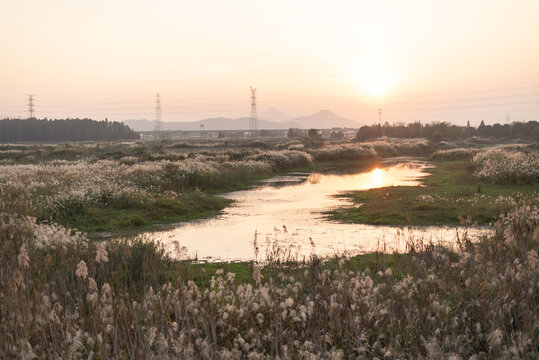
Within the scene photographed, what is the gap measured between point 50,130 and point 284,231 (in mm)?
169464

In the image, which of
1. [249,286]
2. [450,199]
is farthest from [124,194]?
[249,286]

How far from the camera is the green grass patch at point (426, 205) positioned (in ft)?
57.4

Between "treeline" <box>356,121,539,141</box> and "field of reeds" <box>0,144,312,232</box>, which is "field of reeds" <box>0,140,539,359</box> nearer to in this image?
"field of reeds" <box>0,144,312,232</box>

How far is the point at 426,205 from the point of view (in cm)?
1964

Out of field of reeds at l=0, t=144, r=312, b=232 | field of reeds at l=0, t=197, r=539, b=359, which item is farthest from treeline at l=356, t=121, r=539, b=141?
field of reeds at l=0, t=197, r=539, b=359

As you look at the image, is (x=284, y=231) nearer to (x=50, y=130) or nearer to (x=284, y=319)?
(x=284, y=319)

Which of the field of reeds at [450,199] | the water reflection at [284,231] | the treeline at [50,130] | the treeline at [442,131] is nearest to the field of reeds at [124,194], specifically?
the water reflection at [284,231]

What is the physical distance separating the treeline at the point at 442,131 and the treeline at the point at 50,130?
100 meters

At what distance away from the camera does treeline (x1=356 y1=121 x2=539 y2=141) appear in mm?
112188

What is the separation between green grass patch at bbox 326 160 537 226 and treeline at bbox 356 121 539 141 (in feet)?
283

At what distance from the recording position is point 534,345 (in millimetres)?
5496

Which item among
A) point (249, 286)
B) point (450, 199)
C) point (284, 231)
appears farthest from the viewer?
point (450, 199)

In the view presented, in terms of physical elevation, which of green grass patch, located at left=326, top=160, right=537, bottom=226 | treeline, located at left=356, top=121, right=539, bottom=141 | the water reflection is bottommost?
the water reflection

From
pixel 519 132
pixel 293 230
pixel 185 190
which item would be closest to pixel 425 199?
pixel 293 230
